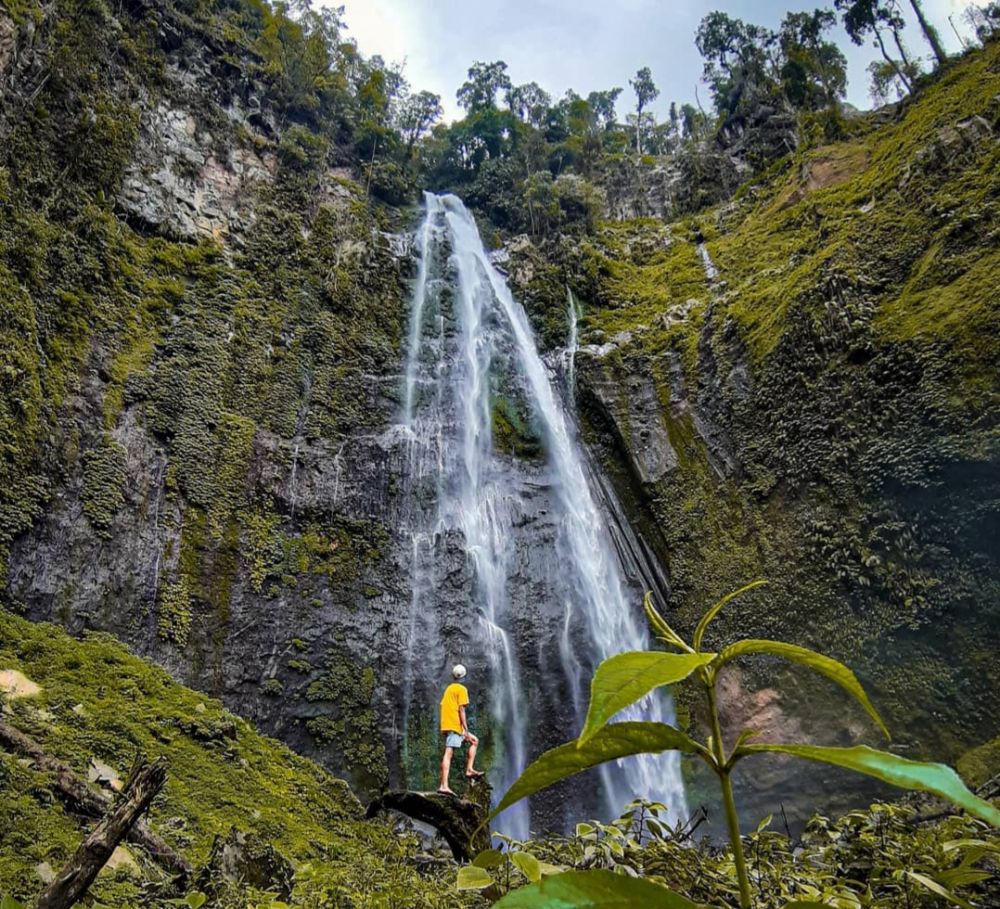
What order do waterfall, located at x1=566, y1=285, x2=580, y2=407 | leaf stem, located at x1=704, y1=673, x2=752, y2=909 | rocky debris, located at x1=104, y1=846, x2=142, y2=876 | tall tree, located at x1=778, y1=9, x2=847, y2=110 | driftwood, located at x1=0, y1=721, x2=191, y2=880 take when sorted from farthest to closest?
tall tree, located at x1=778, y1=9, x2=847, y2=110, waterfall, located at x1=566, y1=285, x2=580, y2=407, driftwood, located at x1=0, y1=721, x2=191, y2=880, rocky debris, located at x1=104, y1=846, x2=142, y2=876, leaf stem, located at x1=704, y1=673, x2=752, y2=909

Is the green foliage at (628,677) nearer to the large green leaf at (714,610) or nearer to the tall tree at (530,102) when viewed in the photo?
the large green leaf at (714,610)

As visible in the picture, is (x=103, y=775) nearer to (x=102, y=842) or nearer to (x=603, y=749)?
(x=102, y=842)

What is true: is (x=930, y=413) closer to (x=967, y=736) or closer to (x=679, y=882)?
(x=967, y=736)

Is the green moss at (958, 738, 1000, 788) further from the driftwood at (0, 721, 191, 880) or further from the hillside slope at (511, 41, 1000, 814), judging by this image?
the driftwood at (0, 721, 191, 880)

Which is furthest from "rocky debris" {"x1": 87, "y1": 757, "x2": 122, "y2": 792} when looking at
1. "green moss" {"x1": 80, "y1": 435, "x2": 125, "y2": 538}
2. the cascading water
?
the cascading water

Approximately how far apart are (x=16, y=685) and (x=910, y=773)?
8.37 m

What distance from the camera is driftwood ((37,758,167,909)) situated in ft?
5.76

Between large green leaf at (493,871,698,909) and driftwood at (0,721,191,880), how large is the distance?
14.4 ft

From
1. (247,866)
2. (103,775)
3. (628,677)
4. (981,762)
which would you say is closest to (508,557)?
(981,762)

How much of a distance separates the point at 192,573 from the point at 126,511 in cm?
142

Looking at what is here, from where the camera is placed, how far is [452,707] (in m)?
6.02

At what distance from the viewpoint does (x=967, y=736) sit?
780 cm

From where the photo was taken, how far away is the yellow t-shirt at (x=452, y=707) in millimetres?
5941

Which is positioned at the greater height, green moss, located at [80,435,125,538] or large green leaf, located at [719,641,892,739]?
green moss, located at [80,435,125,538]
